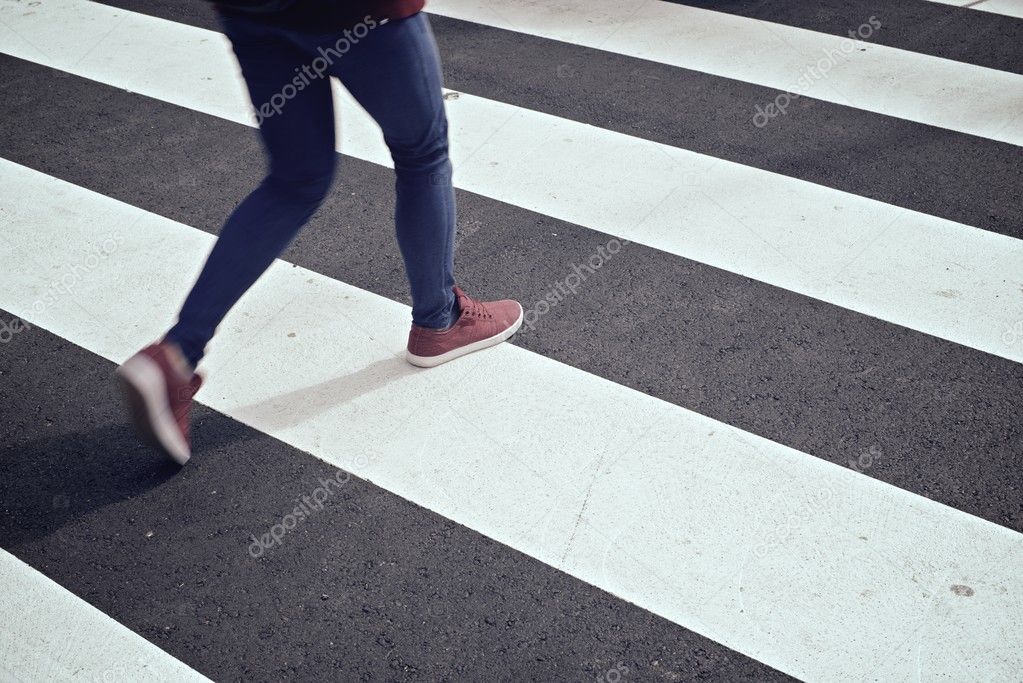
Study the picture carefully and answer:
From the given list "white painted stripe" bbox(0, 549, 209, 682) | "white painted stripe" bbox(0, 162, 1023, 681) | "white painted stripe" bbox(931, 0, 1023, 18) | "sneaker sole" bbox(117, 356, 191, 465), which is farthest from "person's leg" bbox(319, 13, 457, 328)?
"white painted stripe" bbox(931, 0, 1023, 18)

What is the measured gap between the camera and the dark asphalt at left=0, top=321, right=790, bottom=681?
2123mm

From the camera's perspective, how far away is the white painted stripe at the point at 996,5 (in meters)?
5.08

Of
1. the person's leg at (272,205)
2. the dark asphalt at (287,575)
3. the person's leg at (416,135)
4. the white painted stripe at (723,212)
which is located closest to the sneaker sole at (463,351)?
the person's leg at (416,135)

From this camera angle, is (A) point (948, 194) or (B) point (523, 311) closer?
(B) point (523, 311)

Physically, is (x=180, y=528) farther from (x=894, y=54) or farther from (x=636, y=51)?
(x=894, y=54)

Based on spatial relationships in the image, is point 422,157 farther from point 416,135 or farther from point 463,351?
point 463,351

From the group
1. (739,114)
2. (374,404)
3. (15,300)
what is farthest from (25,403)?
(739,114)

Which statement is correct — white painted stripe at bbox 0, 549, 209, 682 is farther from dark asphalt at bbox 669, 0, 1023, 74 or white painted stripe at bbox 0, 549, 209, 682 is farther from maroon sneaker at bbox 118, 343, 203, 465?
dark asphalt at bbox 669, 0, 1023, 74

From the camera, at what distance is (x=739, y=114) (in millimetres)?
4238

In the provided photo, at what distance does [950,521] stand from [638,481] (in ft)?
2.44

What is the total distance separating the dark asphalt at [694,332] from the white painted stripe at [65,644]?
4.50 feet

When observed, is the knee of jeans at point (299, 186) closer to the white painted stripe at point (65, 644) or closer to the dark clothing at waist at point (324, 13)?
the dark clothing at waist at point (324, 13)

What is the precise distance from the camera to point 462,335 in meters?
2.95

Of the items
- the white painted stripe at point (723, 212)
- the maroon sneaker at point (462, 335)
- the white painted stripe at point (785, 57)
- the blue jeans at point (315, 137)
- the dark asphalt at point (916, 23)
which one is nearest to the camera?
the blue jeans at point (315, 137)
